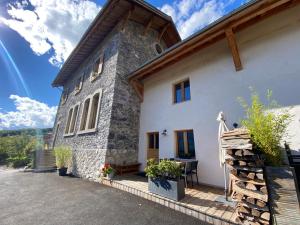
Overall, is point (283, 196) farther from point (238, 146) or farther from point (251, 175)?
point (238, 146)

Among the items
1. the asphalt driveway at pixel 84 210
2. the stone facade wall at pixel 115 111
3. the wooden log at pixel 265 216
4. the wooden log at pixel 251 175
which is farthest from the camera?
the stone facade wall at pixel 115 111

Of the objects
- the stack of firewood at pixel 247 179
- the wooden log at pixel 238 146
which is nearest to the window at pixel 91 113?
the wooden log at pixel 238 146

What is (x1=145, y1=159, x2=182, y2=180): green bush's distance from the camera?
3628 mm

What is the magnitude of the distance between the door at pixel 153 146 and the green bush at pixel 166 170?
8.42 feet

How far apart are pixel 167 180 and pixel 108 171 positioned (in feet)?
9.89

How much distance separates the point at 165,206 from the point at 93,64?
31.2 feet

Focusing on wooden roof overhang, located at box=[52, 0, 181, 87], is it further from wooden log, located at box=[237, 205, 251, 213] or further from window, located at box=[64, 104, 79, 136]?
wooden log, located at box=[237, 205, 251, 213]

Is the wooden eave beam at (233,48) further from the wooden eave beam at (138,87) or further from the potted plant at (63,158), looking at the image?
the potted plant at (63,158)

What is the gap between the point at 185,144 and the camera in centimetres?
554

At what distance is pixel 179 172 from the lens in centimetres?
362

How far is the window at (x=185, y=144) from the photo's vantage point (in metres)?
5.31

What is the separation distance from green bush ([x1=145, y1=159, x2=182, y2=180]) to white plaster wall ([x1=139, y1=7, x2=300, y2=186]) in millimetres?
1624

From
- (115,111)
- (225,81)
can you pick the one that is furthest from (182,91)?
(115,111)

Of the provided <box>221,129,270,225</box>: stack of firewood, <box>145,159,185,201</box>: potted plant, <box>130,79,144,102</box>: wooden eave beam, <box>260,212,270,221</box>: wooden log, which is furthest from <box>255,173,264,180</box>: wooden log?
<box>130,79,144,102</box>: wooden eave beam
